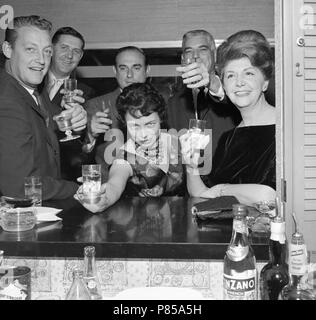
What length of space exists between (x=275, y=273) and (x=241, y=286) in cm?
10

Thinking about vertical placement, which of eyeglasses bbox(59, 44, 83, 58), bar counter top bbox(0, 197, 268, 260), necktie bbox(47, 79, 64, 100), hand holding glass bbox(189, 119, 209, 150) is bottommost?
bar counter top bbox(0, 197, 268, 260)

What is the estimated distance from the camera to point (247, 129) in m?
1.97

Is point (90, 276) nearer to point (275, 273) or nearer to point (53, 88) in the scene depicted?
point (275, 273)

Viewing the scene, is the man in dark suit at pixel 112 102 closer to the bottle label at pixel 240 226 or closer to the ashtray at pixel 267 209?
the ashtray at pixel 267 209

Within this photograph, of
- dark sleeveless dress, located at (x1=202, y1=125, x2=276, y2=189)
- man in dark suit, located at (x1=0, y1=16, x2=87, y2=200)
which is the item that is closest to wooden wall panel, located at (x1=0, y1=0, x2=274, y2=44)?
man in dark suit, located at (x1=0, y1=16, x2=87, y2=200)

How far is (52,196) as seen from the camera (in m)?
1.81

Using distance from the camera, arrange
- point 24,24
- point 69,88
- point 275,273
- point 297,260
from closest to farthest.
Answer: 1. point 297,260
2. point 275,273
3. point 69,88
4. point 24,24

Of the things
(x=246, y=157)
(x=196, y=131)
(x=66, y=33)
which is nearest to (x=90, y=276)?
(x=196, y=131)

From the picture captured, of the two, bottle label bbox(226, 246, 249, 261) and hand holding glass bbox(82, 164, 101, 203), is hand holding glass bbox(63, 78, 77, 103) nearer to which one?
hand holding glass bbox(82, 164, 101, 203)

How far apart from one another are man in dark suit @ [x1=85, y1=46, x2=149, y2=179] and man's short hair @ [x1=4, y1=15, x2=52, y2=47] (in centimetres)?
46

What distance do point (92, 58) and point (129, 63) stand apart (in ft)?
0.81

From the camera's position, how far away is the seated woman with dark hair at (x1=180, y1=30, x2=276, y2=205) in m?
1.81

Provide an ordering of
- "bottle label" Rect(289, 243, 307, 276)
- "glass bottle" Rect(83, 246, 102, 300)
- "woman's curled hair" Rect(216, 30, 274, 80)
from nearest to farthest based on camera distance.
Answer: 1. "bottle label" Rect(289, 243, 307, 276)
2. "glass bottle" Rect(83, 246, 102, 300)
3. "woman's curled hair" Rect(216, 30, 274, 80)
